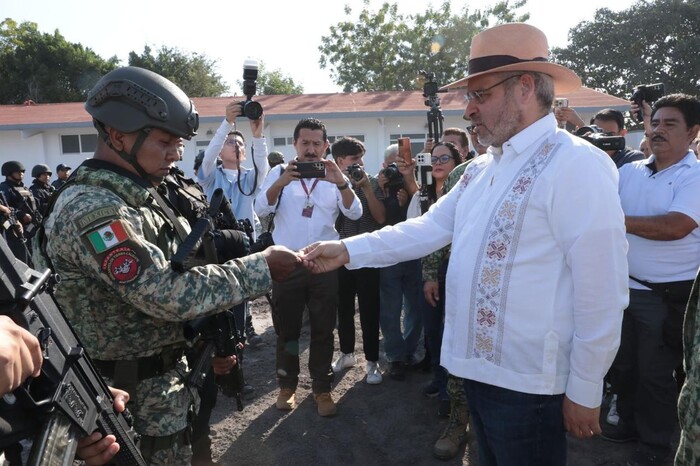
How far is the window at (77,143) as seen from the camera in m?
19.1

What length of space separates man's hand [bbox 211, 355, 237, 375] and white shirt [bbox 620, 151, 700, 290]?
2827 millimetres

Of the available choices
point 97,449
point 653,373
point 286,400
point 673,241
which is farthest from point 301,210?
point 97,449

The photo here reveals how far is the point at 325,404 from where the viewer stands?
4672 mm

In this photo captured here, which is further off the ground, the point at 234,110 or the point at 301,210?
the point at 234,110

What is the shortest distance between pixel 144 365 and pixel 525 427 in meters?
1.60

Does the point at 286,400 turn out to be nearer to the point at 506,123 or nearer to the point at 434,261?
the point at 434,261

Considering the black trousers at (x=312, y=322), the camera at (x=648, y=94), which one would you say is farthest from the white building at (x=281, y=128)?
the black trousers at (x=312, y=322)

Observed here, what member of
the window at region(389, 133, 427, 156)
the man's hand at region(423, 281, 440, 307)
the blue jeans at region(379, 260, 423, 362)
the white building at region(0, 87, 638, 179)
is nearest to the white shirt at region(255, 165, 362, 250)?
the blue jeans at region(379, 260, 423, 362)

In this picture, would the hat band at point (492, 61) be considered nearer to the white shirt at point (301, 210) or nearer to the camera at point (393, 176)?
the white shirt at point (301, 210)

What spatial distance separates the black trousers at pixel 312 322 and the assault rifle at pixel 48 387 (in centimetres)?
291

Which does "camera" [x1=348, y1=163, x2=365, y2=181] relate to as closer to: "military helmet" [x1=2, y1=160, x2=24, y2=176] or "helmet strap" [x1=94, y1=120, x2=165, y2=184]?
"helmet strap" [x1=94, y1=120, x2=165, y2=184]

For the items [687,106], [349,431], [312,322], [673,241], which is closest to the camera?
[673,241]

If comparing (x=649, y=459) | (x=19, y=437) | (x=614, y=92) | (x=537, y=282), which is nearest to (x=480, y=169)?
(x=537, y=282)

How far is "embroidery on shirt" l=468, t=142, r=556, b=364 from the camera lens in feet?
6.77
